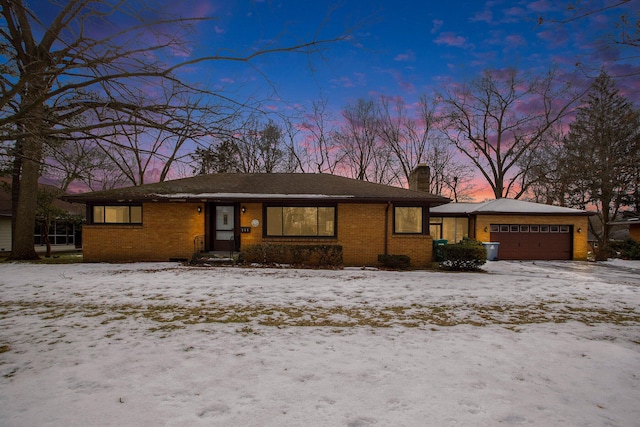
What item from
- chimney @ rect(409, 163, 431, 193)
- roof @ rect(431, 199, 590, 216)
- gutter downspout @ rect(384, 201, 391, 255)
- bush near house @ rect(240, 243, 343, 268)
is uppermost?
chimney @ rect(409, 163, 431, 193)

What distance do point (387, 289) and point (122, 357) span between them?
6.39 m

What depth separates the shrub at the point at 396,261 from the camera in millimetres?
13250

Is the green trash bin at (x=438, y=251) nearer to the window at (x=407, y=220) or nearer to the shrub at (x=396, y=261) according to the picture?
the window at (x=407, y=220)

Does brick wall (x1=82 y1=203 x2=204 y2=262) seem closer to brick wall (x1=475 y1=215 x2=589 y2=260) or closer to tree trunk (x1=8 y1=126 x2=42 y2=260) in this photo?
tree trunk (x1=8 y1=126 x2=42 y2=260)

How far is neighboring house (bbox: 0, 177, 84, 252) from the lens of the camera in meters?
20.9

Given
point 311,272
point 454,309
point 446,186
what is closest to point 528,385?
point 454,309

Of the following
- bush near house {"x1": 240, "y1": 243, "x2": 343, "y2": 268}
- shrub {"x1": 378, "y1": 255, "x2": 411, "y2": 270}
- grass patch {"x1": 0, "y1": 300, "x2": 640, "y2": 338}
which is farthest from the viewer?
bush near house {"x1": 240, "y1": 243, "x2": 343, "y2": 268}

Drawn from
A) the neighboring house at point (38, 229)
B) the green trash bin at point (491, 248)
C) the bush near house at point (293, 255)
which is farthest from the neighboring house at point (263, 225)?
the neighboring house at point (38, 229)

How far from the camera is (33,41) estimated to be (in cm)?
364

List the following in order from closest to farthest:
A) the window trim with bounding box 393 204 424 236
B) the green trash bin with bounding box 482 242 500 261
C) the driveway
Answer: the driveway
the window trim with bounding box 393 204 424 236
the green trash bin with bounding box 482 242 500 261

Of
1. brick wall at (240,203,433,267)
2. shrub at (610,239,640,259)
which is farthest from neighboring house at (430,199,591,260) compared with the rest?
brick wall at (240,203,433,267)

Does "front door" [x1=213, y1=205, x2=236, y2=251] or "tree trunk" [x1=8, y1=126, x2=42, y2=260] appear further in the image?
"front door" [x1=213, y1=205, x2=236, y2=251]

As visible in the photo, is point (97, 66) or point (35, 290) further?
point (35, 290)

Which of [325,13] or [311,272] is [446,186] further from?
[325,13]
